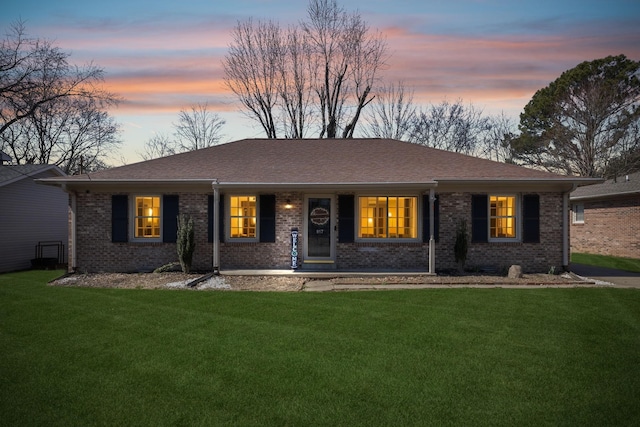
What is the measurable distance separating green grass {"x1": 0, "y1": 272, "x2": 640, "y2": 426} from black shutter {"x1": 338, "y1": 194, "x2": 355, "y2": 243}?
14.4 feet

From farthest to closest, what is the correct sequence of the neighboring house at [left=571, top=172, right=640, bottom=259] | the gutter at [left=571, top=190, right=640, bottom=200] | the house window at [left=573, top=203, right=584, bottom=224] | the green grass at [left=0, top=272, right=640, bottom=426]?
the house window at [left=573, top=203, right=584, bottom=224], the neighboring house at [left=571, top=172, right=640, bottom=259], the gutter at [left=571, top=190, right=640, bottom=200], the green grass at [left=0, top=272, right=640, bottom=426]

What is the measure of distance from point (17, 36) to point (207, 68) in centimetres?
937

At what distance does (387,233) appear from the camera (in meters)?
12.9

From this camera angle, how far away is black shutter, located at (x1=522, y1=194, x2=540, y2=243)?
12.6m

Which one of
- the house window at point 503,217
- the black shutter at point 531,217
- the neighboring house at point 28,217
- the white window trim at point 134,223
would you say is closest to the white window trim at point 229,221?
the white window trim at point 134,223

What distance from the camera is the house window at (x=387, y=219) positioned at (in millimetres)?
12891

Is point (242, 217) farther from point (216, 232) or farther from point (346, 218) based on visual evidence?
point (346, 218)

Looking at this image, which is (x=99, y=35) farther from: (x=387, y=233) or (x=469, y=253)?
(x=469, y=253)

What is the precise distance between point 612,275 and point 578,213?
10281mm

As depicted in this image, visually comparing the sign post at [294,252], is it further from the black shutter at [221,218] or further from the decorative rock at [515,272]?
the decorative rock at [515,272]

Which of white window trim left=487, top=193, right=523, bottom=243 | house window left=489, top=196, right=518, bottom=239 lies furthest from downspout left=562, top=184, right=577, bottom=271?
house window left=489, top=196, right=518, bottom=239

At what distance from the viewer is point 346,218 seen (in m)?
12.7

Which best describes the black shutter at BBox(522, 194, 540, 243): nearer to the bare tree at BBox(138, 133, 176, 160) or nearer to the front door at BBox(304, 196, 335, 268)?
the front door at BBox(304, 196, 335, 268)

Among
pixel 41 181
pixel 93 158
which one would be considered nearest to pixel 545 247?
pixel 41 181
